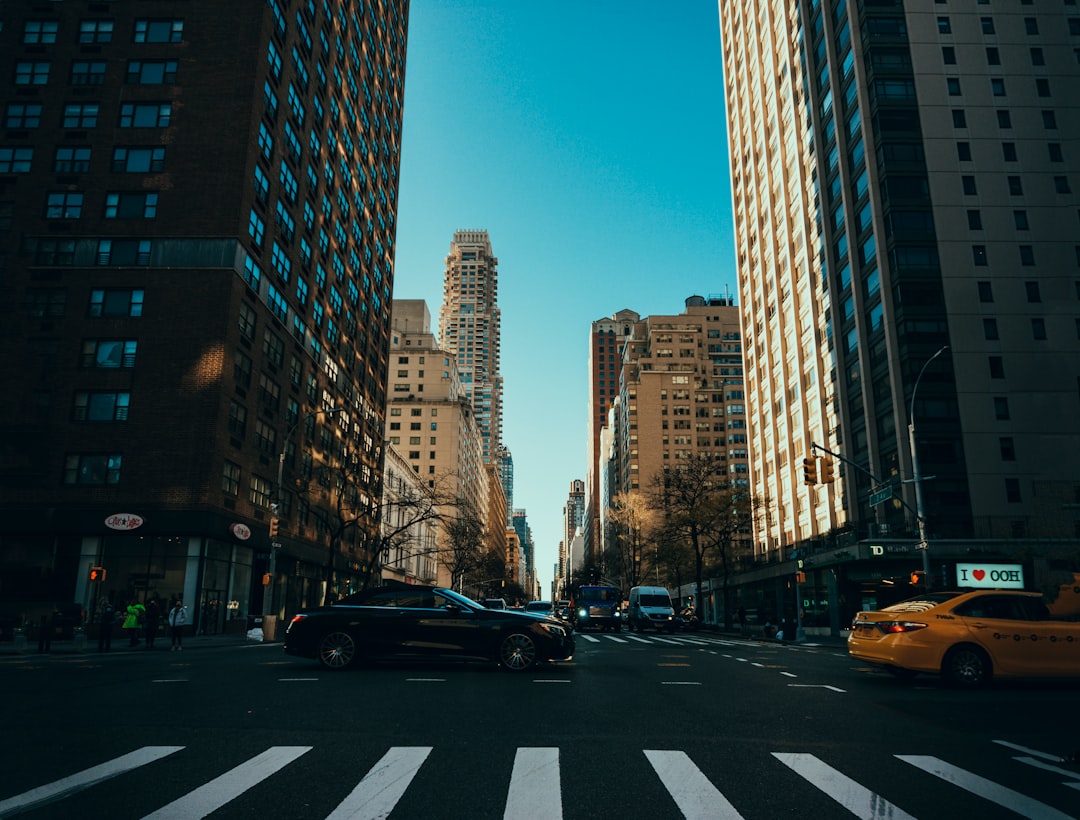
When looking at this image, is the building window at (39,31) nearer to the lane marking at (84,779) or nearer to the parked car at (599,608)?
the parked car at (599,608)

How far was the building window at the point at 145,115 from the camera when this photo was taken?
40.5 meters

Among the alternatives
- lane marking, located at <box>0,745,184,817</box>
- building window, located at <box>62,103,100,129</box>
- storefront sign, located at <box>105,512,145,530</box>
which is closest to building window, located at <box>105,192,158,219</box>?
building window, located at <box>62,103,100,129</box>

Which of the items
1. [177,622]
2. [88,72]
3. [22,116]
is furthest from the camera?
[88,72]

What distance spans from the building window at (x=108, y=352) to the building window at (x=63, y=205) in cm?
725

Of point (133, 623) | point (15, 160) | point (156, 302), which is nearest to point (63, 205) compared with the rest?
point (15, 160)

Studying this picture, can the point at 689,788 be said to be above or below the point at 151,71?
below

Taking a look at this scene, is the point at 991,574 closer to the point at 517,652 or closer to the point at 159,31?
the point at 517,652

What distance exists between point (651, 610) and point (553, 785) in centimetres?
3605

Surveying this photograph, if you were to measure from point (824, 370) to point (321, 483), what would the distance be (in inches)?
1441

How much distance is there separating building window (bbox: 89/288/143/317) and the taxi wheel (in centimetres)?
3761

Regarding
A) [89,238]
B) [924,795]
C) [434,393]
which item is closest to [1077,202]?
[924,795]

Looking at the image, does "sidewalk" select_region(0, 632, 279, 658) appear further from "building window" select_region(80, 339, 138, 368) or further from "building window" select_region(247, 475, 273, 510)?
"building window" select_region(80, 339, 138, 368)

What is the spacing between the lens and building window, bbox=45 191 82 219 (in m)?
39.0

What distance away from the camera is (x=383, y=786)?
5.48 metres
